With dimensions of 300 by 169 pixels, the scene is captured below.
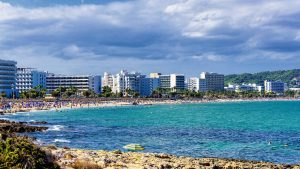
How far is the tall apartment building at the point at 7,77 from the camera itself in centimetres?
19088

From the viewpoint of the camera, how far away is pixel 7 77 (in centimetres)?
19325

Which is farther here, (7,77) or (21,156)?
(7,77)

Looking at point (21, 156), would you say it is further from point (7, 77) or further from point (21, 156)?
point (7, 77)

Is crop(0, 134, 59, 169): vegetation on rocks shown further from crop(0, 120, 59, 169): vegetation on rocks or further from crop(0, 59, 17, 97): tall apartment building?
crop(0, 59, 17, 97): tall apartment building

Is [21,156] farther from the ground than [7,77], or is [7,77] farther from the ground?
[7,77]

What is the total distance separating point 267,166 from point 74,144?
2290cm

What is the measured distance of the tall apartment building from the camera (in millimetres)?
190875

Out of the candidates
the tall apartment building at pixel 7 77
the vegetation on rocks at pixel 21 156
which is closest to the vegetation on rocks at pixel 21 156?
the vegetation on rocks at pixel 21 156

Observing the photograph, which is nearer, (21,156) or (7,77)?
(21,156)

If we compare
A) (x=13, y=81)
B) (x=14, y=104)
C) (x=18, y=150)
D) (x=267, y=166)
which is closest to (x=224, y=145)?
(x=267, y=166)

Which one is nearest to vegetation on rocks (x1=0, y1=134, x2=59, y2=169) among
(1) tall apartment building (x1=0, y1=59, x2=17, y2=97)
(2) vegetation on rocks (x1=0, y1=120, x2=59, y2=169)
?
(2) vegetation on rocks (x1=0, y1=120, x2=59, y2=169)

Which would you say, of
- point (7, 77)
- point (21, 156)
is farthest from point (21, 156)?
point (7, 77)

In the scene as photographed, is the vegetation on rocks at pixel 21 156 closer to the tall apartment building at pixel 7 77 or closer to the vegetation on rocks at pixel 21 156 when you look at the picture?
the vegetation on rocks at pixel 21 156

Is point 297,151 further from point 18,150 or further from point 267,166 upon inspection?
point 18,150
